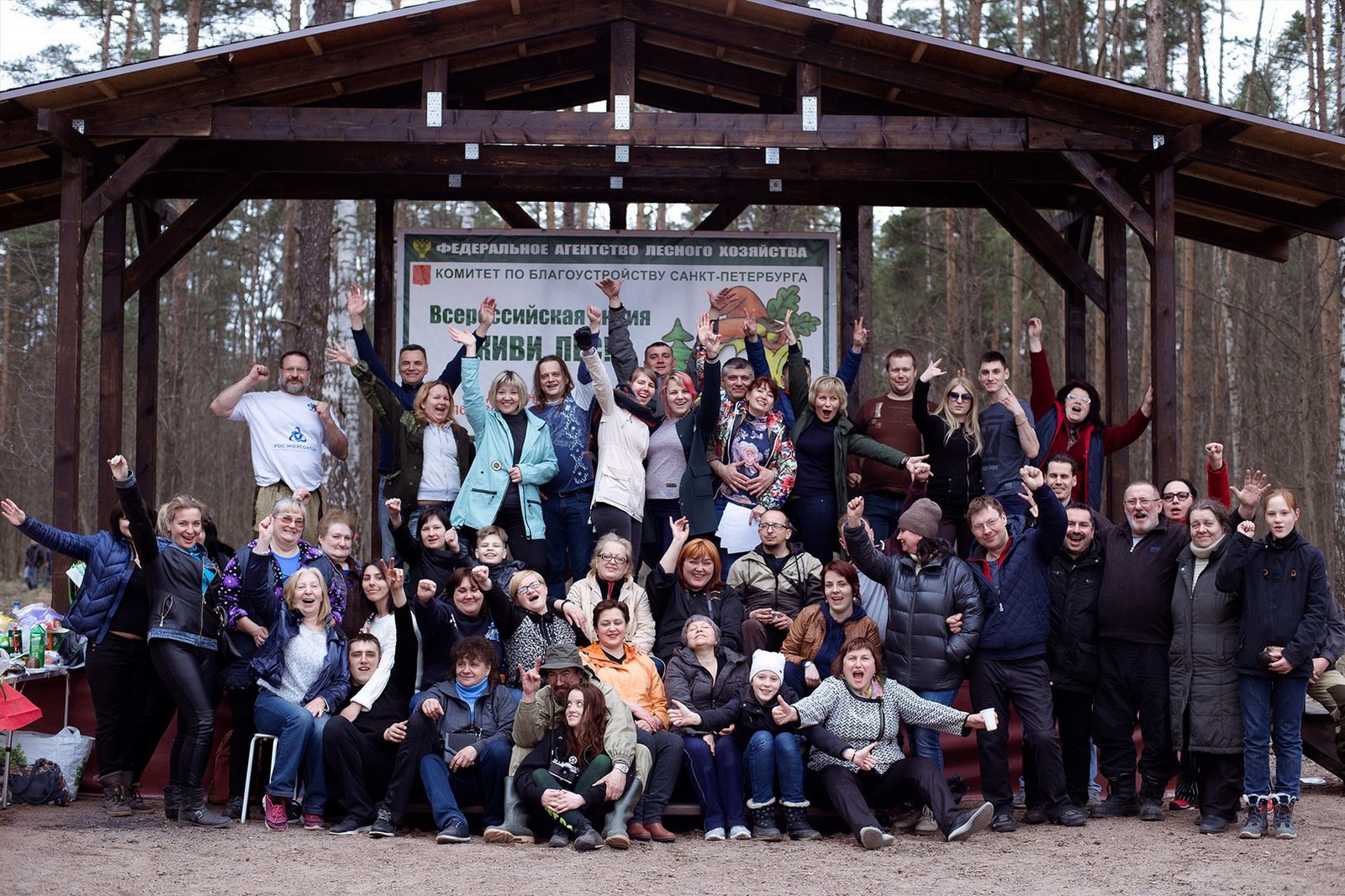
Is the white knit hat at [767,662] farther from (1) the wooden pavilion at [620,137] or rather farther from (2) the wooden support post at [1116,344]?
(2) the wooden support post at [1116,344]

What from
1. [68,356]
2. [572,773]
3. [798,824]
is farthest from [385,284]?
[798,824]

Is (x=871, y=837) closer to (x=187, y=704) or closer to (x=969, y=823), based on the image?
(x=969, y=823)

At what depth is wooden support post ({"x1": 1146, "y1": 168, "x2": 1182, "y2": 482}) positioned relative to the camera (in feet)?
30.6

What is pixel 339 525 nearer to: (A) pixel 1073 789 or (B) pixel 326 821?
(B) pixel 326 821

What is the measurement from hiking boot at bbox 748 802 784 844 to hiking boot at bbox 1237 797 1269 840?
256cm

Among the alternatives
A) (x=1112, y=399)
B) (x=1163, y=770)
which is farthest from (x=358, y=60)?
(x=1163, y=770)

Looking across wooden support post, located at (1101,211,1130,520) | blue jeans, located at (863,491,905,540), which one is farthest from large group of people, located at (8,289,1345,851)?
wooden support post, located at (1101,211,1130,520)

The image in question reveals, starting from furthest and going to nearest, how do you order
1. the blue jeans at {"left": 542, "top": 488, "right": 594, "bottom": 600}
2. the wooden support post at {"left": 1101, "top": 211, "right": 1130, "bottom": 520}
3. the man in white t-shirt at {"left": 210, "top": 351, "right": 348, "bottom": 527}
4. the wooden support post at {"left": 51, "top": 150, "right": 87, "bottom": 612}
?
the wooden support post at {"left": 1101, "top": 211, "right": 1130, "bottom": 520} → the man in white t-shirt at {"left": 210, "top": 351, "right": 348, "bottom": 527} → the blue jeans at {"left": 542, "top": 488, "right": 594, "bottom": 600} → the wooden support post at {"left": 51, "top": 150, "right": 87, "bottom": 612}

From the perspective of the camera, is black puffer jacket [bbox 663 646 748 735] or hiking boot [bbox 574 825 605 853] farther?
black puffer jacket [bbox 663 646 748 735]

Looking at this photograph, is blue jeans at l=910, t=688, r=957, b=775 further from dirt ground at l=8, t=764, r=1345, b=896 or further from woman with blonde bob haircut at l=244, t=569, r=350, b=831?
woman with blonde bob haircut at l=244, t=569, r=350, b=831

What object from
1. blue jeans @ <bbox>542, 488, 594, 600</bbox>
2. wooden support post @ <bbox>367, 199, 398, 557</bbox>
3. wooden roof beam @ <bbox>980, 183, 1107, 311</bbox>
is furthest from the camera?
wooden support post @ <bbox>367, 199, 398, 557</bbox>

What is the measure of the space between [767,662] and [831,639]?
490mm

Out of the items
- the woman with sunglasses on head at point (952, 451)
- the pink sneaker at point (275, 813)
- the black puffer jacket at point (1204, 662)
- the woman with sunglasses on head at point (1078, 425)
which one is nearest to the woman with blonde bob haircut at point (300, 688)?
the pink sneaker at point (275, 813)

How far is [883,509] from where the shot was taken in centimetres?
941
